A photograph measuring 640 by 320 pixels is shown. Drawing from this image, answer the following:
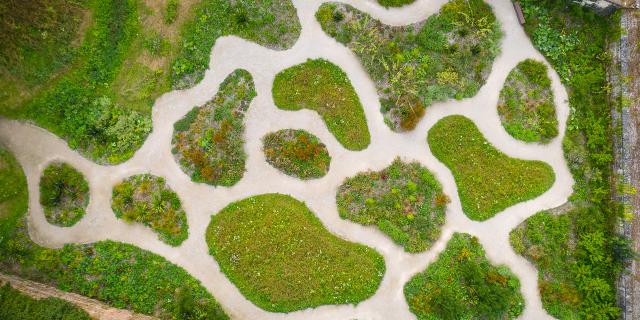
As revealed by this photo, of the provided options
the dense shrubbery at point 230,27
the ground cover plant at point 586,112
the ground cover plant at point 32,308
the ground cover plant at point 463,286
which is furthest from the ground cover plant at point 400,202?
the ground cover plant at point 32,308

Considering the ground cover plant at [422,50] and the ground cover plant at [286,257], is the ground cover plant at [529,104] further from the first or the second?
the ground cover plant at [286,257]

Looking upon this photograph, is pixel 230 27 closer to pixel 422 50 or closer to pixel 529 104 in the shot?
pixel 422 50

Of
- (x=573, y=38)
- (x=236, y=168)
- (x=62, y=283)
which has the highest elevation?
(x=573, y=38)

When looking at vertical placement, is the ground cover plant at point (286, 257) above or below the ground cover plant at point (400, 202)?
below

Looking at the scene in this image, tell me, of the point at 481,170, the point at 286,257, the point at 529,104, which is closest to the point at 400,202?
the point at 481,170

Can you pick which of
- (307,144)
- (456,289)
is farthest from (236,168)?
(456,289)

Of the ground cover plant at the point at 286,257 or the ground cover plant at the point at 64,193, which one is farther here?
the ground cover plant at the point at 286,257

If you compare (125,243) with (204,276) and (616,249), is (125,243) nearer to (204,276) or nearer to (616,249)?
(204,276)
